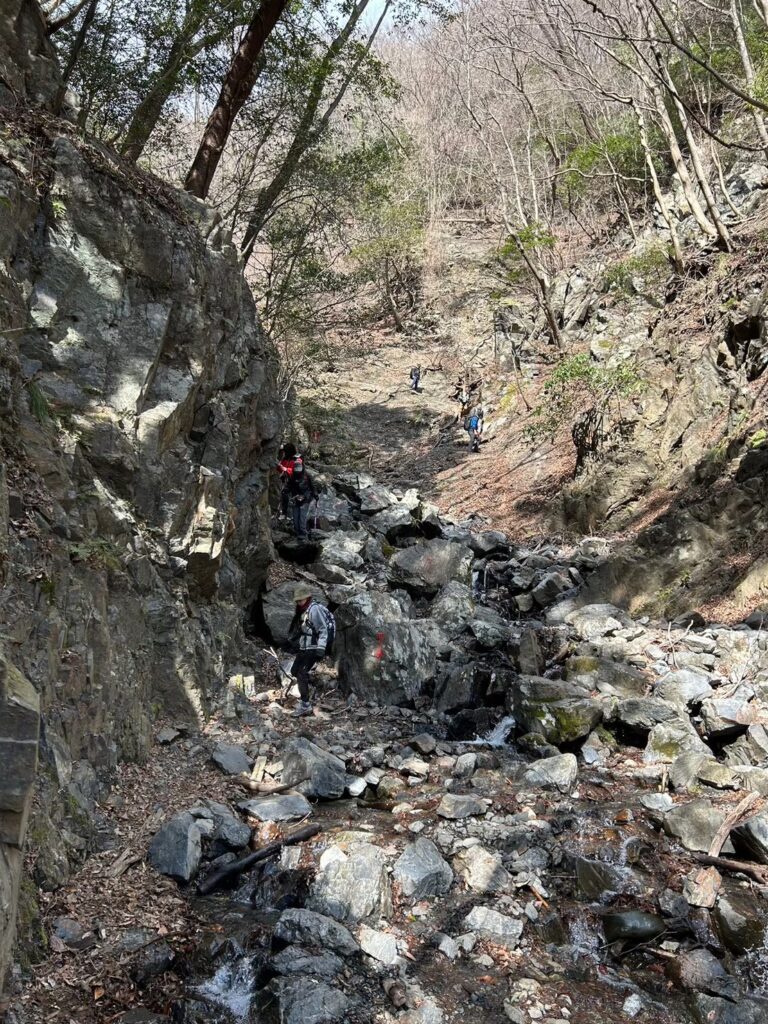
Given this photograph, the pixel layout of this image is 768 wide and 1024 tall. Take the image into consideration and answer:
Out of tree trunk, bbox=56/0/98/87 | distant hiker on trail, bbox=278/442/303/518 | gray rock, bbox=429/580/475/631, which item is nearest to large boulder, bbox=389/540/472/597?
gray rock, bbox=429/580/475/631

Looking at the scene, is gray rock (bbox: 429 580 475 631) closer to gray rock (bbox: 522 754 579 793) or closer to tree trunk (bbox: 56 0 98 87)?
gray rock (bbox: 522 754 579 793)

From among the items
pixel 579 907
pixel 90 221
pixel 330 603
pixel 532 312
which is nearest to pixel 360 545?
pixel 330 603

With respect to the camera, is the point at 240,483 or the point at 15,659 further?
the point at 240,483

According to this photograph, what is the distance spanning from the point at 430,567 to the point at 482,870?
756cm

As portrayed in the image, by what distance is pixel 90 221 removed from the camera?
23.5 feet

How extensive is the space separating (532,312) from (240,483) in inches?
791

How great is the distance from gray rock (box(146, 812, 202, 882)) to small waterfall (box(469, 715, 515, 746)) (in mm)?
3705

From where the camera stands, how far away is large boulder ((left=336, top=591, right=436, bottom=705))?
9.39 m

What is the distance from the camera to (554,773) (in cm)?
697

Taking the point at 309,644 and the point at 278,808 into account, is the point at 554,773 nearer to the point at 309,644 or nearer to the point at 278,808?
the point at 278,808

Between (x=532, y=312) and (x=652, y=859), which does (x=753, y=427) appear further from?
(x=532, y=312)

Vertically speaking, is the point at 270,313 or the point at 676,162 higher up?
the point at 676,162

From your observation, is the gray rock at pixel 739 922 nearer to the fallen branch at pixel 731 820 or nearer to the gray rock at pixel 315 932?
the fallen branch at pixel 731 820

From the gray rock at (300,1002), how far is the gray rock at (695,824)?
3180 millimetres
